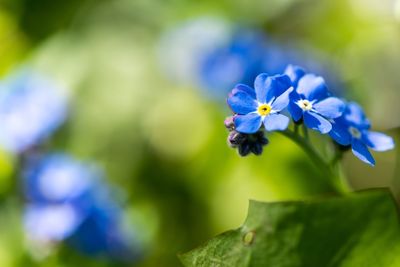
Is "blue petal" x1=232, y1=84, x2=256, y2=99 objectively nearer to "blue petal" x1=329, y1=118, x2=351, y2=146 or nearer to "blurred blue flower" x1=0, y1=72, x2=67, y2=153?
"blue petal" x1=329, y1=118, x2=351, y2=146

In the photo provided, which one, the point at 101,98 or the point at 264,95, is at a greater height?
the point at 101,98

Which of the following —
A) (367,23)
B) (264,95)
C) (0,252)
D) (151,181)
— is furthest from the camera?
(367,23)

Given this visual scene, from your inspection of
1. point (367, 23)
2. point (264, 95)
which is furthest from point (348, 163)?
point (264, 95)

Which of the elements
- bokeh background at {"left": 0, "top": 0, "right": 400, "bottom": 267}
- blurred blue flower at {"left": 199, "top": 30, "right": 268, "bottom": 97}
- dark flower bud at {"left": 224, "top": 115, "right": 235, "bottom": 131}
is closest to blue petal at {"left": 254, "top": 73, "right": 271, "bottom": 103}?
dark flower bud at {"left": 224, "top": 115, "right": 235, "bottom": 131}

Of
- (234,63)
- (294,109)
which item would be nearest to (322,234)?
(294,109)

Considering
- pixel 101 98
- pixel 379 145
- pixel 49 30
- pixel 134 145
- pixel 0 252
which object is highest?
pixel 49 30

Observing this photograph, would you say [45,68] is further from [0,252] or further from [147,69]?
[0,252]
